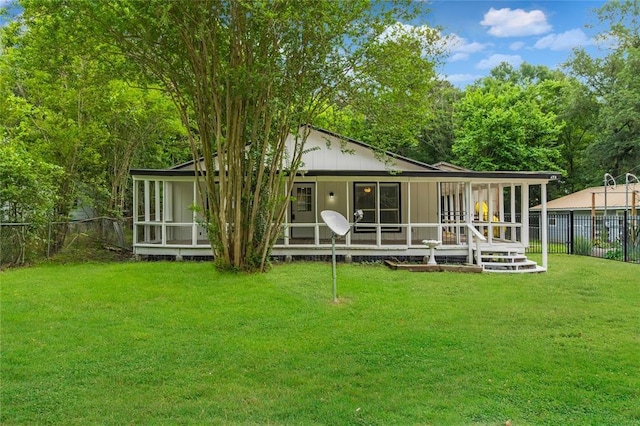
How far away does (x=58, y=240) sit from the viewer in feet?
38.1

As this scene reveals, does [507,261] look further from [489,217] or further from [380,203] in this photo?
[380,203]

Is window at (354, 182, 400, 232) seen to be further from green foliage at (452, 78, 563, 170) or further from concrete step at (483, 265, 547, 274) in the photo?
Result: green foliage at (452, 78, 563, 170)

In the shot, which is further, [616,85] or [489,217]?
[616,85]

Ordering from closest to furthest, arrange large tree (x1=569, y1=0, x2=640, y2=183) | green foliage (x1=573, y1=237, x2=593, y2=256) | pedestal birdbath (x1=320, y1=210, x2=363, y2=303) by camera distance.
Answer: pedestal birdbath (x1=320, y1=210, x2=363, y2=303) < green foliage (x1=573, y1=237, x2=593, y2=256) < large tree (x1=569, y1=0, x2=640, y2=183)

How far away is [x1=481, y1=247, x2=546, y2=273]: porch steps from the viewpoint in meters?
10.4

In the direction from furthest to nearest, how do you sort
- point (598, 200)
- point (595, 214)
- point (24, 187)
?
point (598, 200) < point (595, 214) < point (24, 187)

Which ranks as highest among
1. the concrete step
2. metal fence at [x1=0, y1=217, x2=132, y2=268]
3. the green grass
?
metal fence at [x1=0, y1=217, x2=132, y2=268]

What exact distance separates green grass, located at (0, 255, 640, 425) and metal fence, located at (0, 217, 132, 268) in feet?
7.70

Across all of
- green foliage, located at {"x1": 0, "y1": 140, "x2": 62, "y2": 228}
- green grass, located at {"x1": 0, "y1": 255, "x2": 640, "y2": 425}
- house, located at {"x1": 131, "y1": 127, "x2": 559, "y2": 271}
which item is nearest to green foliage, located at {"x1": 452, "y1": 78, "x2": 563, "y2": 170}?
house, located at {"x1": 131, "y1": 127, "x2": 559, "y2": 271}

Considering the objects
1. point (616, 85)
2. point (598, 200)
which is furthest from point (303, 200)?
point (616, 85)

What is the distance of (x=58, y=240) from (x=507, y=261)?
490 inches

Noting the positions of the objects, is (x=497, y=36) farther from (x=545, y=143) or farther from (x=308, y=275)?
(x=545, y=143)

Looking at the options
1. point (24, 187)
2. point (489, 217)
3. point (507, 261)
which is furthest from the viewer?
point (489, 217)

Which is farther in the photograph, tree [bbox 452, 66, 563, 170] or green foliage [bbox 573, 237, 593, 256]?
tree [bbox 452, 66, 563, 170]
